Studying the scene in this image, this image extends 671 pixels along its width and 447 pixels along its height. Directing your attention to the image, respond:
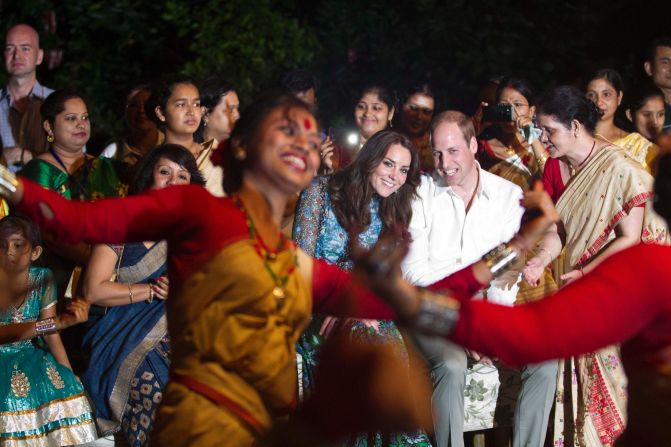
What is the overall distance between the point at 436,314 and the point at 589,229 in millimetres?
3411

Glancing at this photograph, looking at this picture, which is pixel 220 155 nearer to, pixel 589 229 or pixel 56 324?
pixel 56 324

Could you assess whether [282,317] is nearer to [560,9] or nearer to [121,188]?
[121,188]

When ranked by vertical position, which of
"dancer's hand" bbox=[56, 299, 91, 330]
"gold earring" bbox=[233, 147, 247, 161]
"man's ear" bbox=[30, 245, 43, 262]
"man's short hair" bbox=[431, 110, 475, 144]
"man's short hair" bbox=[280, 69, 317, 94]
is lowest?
"dancer's hand" bbox=[56, 299, 91, 330]

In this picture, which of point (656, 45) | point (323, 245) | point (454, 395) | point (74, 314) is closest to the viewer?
point (74, 314)

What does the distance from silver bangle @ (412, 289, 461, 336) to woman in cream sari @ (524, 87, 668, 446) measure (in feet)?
9.89

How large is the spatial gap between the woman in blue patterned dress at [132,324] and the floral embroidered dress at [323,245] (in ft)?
2.00

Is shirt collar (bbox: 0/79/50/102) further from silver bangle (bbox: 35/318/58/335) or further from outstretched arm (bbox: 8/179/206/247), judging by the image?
outstretched arm (bbox: 8/179/206/247)

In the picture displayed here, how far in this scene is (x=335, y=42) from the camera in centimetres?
893

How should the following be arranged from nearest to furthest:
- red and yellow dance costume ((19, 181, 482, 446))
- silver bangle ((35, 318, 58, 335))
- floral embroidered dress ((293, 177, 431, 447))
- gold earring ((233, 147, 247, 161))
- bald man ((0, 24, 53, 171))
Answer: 1. red and yellow dance costume ((19, 181, 482, 446))
2. gold earring ((233, 147, 247, 161))
3. silver bangle ((35, 318, 58, 335))
4. floral embroidered dress ((293, 177, 431, 447))
5. bald man ((0, 24, 53, 171))

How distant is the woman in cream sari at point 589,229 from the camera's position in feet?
18.8

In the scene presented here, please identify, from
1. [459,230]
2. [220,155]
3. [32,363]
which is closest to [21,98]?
[32,363]

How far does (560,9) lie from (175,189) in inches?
253

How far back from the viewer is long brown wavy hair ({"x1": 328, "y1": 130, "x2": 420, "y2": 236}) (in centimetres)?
558

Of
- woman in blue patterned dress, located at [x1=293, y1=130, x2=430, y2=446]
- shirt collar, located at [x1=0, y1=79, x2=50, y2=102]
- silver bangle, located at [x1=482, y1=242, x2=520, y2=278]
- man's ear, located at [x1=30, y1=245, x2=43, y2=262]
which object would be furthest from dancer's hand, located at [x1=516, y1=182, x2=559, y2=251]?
shirt collar, located at [x1=0, y1=79, x2=50, y2=102]
